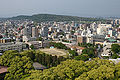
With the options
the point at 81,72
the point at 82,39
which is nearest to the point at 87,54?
the point at 82,39

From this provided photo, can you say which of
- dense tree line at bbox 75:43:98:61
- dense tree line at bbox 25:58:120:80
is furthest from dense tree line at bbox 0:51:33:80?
dense tree line at bbox 75:43:98:61

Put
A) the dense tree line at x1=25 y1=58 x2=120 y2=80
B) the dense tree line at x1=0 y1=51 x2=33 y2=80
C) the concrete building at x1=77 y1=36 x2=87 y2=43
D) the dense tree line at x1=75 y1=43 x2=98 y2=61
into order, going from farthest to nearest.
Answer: the concrete building at x1=77 y1=36 x2=87 y2=43 → the dense tree line at x1=75 y1=43 x2=98 y2=61 → the dense tree line at x1=0 y1=51 x2=33 y2=80 → the dense tree line at x1=25 y1=58 x2=120 y2=80

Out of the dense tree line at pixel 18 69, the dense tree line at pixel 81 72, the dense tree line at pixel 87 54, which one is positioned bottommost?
the dense tree line at pixel 87 54

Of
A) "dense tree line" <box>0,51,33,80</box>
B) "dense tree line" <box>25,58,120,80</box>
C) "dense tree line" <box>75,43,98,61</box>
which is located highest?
"dense tree line" <box>25,58,120,80</box>

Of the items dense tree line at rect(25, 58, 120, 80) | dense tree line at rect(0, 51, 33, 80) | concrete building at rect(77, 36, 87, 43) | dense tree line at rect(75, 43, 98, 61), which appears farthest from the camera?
concrete building at rect(77, 36, 87, 43)

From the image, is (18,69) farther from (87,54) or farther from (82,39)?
(82,39)

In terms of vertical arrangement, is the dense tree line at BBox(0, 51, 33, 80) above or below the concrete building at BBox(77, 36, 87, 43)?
above

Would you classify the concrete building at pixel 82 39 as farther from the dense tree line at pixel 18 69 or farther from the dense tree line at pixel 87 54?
the dense tree line at pixel 18 69

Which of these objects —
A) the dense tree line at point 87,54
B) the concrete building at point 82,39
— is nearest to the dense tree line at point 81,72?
the dense tree line at point 87,54

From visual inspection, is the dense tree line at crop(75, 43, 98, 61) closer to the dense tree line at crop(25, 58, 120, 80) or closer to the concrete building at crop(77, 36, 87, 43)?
the dense tree line at crop(25, 58, 120, 80)

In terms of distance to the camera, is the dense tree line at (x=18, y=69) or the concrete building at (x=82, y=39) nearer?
the dense tree line at (x=18, y=69)

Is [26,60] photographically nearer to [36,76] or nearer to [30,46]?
[36,76]
